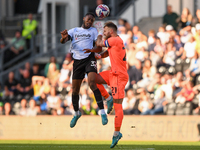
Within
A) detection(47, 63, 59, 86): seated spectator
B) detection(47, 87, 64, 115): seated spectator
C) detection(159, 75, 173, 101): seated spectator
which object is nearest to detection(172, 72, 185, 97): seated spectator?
detection(159, 75, 173, 101): seated spectator

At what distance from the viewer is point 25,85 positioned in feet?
57.2

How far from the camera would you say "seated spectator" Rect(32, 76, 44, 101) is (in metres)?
16.3

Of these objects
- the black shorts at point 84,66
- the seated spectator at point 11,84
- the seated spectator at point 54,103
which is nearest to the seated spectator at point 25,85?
the seated spectator at point 11,84

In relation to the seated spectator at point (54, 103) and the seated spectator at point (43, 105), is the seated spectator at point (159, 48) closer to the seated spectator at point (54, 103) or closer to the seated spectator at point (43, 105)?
the seated spectator at point (54, 103)

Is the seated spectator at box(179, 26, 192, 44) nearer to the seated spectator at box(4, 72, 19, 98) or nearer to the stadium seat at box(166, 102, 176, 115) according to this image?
the stadium seat at box(166, 102, 176, 115)

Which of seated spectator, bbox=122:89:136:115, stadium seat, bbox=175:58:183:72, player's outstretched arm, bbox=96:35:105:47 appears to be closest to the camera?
player's outstretched arm, bbox=96:35:105:47

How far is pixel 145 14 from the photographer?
62.9ft

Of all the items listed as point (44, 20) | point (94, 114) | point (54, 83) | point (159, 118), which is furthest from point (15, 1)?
point (159, 118)

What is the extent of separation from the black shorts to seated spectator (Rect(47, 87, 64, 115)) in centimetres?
552

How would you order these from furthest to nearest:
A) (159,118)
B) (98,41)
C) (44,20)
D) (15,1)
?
(15,1) < (44,20) < (159,118) < (98,41)

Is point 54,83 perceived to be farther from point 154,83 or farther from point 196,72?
point 196,72

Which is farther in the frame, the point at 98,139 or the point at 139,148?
the point at 98,139

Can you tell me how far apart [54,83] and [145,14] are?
5.05 meters

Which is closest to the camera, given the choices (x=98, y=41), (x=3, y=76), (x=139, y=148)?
(x=98, y=41)
